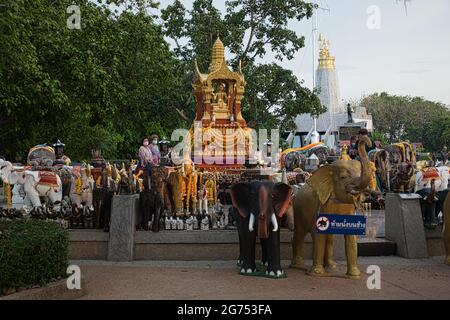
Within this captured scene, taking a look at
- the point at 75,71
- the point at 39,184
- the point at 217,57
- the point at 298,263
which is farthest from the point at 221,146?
the point at 298,263

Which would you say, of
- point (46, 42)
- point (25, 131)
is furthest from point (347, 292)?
point (25, 131)

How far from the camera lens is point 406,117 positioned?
74.6 metres

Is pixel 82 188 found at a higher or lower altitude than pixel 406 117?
lower

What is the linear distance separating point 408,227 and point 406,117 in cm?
6660

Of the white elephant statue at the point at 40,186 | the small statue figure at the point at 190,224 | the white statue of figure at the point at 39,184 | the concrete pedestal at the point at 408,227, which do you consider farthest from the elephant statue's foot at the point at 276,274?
the white elephant statue at the point at 40,186

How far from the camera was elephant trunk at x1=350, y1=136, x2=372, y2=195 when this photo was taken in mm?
8852

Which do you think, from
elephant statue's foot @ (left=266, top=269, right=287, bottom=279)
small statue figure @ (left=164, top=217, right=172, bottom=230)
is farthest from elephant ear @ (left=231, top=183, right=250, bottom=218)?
small statue figure @ (left=164, top=217, right=172, bottom=230)

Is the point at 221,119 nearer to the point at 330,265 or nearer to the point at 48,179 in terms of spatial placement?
the point at 48,179

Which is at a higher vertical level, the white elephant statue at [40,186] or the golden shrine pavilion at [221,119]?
the golden shrine pavilion at [221,119]

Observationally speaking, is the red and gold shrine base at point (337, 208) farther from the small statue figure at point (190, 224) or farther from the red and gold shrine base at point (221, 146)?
the red and gold shrine base at point (221, 146)

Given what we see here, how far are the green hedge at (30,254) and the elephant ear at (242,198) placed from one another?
Result: 2.86m

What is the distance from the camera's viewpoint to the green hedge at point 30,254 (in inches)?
293

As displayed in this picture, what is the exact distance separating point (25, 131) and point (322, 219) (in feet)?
62.2

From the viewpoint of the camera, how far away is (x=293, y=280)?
9164mm
